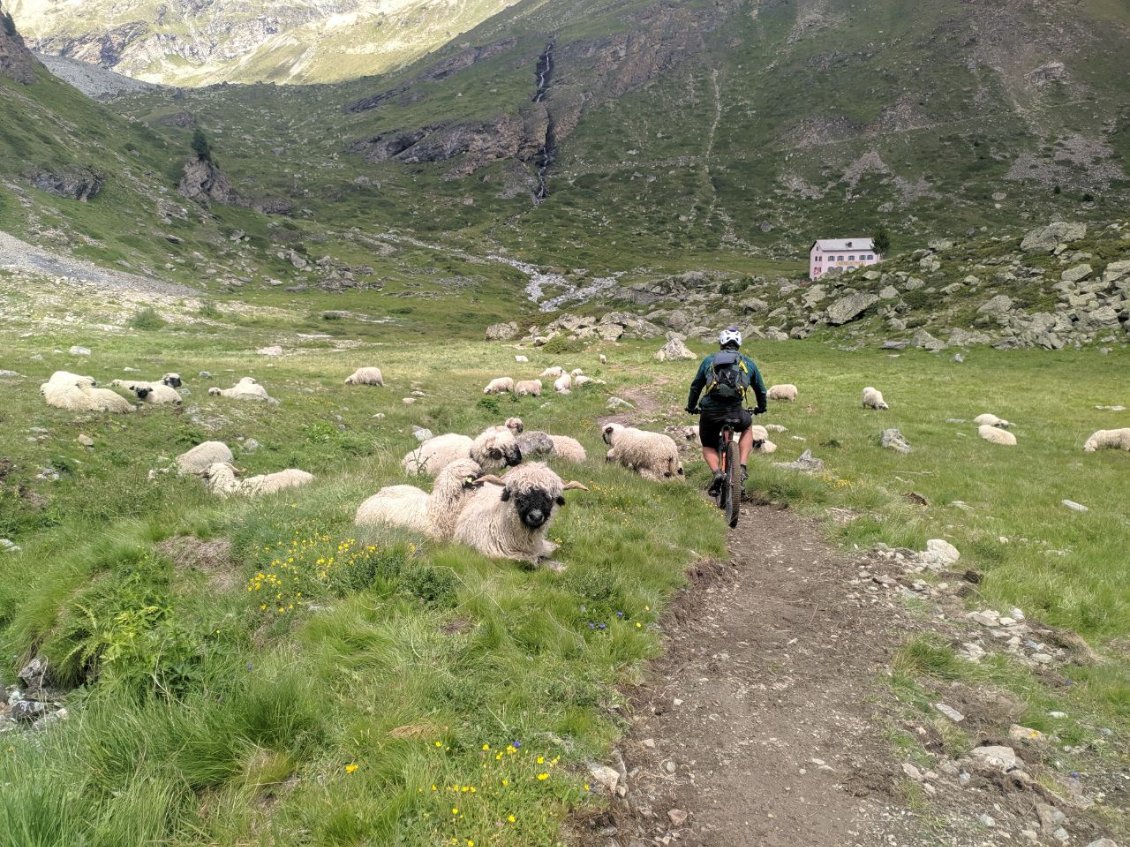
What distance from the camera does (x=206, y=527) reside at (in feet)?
26.0

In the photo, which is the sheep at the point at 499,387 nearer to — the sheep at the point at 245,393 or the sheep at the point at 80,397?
the sheep at the point at 245,393

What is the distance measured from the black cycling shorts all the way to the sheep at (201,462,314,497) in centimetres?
809

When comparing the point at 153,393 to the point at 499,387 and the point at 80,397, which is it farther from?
the point at 499,387

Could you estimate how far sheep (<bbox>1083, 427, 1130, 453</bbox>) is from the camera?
1778 centimetres

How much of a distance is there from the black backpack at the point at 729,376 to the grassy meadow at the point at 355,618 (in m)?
2.39

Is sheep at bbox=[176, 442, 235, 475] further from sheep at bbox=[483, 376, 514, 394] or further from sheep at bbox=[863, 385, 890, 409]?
sheep at bbox=[863, 385, 890, 409]

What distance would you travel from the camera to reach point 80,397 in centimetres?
1479

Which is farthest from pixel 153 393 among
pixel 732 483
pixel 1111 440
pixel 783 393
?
pixel 1111 440

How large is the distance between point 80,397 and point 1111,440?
98.3ft

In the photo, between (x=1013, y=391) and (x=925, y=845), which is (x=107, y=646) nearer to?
(x=925, y=845)

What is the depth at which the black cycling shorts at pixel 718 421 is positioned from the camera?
1035 cm

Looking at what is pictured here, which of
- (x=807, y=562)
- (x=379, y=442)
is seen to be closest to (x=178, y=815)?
(x=807, y=562)

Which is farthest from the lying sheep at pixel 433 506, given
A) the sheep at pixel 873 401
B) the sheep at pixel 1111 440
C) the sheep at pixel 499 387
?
the sheep at pixel 873 401

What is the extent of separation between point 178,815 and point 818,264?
432ft
